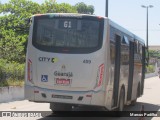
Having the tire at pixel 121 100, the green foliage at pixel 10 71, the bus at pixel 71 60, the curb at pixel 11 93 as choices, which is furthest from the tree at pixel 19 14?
the bus at pixel 71 60

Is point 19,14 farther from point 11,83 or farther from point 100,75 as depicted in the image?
point 100,75

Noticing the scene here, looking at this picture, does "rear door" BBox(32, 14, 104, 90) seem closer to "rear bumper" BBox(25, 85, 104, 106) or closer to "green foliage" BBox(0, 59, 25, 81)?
"rear bumper" BBox(25, 85, 104, 106)

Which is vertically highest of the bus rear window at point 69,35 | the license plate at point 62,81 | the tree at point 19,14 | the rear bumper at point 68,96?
the tree at point 19,14

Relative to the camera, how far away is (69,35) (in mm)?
12594

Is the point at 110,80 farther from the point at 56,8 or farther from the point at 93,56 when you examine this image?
the point at 56,8

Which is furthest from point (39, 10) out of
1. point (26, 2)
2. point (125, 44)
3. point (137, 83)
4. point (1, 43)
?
point (125, 44)

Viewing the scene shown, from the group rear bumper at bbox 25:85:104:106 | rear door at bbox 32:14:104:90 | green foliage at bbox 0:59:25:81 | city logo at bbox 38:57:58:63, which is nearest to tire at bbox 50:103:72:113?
rear bumper at bbox 25:85:104:106

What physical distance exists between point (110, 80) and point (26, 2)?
112 ft

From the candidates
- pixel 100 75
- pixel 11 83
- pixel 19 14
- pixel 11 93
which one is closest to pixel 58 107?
pixel 100 75

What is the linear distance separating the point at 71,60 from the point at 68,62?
0.35 feet

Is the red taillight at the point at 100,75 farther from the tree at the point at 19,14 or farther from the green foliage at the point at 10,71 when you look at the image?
the tree at the point at 19,14

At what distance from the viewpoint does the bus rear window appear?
12.5 meters

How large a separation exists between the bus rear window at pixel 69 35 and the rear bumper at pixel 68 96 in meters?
1.19

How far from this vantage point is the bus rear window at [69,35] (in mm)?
12484
